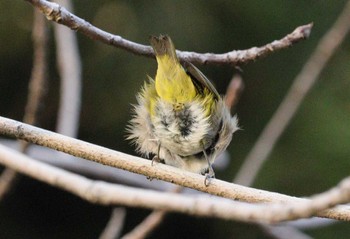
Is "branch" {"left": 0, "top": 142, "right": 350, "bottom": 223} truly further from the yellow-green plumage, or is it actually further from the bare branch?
the bare branch

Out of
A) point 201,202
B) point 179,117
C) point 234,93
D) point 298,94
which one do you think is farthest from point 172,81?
point 201,202

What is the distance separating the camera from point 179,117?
2.41 m

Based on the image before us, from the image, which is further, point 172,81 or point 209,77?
point 209,77

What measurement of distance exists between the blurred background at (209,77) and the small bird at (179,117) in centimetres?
185

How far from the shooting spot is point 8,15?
443cm

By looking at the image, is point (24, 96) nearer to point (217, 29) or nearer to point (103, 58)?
point (103, 58)

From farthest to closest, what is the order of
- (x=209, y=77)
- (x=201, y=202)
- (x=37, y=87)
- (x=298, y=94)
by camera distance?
(x=209, y=77), (x=298, y=94), (x=37, y=87), (x=201, y=202)

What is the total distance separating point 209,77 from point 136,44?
262cm

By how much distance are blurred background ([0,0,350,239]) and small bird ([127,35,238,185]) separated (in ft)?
6.07

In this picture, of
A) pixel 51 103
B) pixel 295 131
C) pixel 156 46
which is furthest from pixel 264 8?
pixel 156 46

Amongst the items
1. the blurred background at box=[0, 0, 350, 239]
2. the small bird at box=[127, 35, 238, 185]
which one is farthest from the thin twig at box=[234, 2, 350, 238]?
the blurred background at box=[0, 0, 350, 239]

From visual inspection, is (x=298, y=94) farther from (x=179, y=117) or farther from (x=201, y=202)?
(x=201, y=202)

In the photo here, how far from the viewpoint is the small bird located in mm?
2318

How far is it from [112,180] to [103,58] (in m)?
1.48
